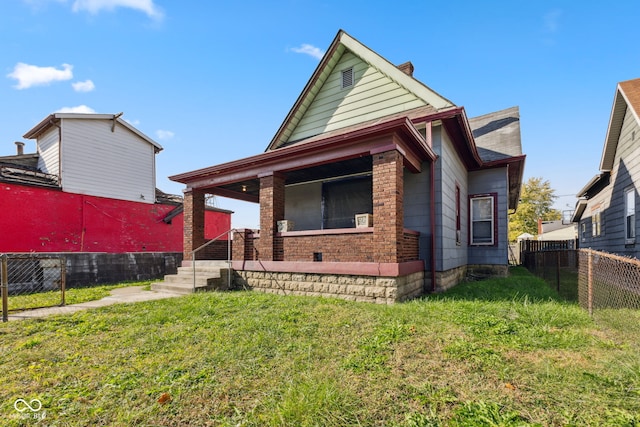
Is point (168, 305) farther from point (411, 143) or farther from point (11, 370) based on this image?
point (411, 143)

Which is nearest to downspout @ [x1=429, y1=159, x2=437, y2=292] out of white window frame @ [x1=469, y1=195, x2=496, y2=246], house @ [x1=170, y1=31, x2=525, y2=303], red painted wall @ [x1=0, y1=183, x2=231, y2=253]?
house @ [x1=170, y1=31, x2=525, y2=303]

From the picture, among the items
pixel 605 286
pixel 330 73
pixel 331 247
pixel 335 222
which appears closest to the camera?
pixel 605 286

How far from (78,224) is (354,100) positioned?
12.6 m

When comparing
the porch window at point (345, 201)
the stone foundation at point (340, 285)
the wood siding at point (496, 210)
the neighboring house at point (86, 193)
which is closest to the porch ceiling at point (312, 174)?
the porch window at point (345, 201)

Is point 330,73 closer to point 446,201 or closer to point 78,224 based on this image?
point 446,201

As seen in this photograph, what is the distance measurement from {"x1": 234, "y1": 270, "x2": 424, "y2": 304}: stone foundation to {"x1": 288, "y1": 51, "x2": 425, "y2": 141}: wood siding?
5.18m

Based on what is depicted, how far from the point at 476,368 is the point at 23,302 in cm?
944

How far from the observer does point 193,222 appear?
923cm

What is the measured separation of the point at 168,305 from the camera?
19.9 feet

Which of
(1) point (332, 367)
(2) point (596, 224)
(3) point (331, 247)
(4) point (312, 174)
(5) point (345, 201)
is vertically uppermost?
(4) point (312, 174)

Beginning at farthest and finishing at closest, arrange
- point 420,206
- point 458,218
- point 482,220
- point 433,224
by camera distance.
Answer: point 482,220
point 458,218
point 420,206
point 433,224

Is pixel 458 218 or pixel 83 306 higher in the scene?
pixel 458 218

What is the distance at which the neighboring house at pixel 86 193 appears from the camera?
451 inches

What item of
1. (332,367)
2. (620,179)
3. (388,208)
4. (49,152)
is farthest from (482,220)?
(49,152)
